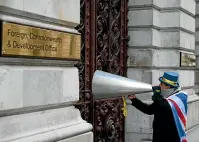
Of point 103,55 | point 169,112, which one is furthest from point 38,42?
point 103,55

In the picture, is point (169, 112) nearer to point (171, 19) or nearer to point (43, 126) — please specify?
point (43, 126)

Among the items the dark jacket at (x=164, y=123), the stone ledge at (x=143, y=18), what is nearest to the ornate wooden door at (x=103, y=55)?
the stone ledge at (x=143, y=18)

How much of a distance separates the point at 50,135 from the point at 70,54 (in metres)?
1.27

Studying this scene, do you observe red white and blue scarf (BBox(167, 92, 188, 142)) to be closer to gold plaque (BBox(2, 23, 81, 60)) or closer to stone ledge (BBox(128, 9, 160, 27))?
gold plaque (BBox(2, 23, 81, 60))

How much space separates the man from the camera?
23.2 ft

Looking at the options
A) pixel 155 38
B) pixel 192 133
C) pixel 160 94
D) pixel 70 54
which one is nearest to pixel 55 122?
pixel 70 54

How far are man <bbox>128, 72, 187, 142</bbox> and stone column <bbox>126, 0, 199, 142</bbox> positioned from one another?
11.5 feet

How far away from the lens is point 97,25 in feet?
30.5

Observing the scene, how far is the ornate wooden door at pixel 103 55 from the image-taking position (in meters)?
8.62

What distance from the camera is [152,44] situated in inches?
438

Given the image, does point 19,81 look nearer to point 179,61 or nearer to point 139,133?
point 139,133

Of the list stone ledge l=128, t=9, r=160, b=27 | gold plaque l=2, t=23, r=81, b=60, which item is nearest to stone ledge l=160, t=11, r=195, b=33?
stone ledge l=128, t=9, r=160, b=27

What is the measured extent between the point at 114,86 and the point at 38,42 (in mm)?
1690

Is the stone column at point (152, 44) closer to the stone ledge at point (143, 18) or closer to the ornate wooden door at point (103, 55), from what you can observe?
the stone ledge at point (143, 18)
